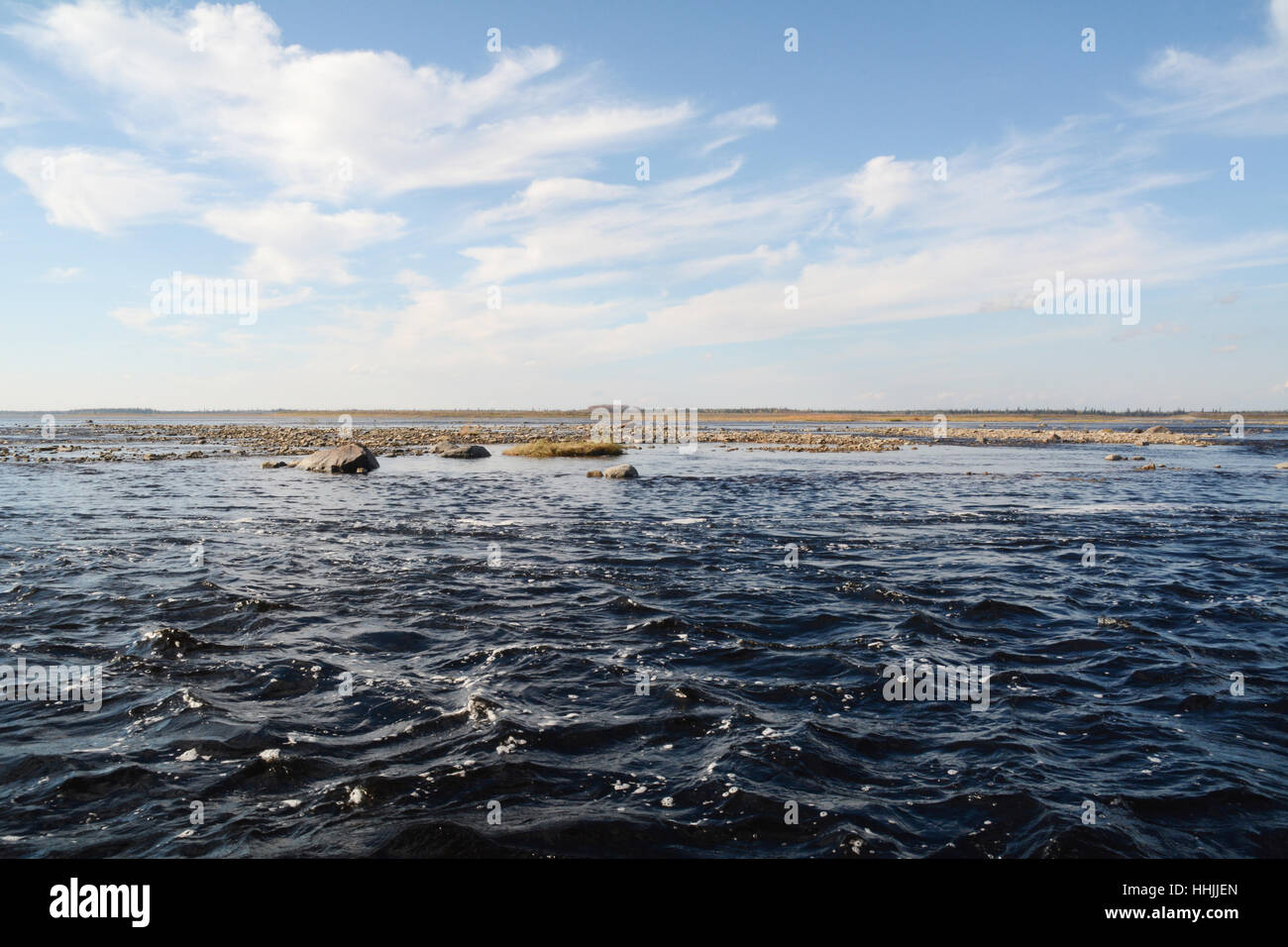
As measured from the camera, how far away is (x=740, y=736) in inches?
304

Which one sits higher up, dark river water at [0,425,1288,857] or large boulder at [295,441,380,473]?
large boulder at [295,441,380,473]

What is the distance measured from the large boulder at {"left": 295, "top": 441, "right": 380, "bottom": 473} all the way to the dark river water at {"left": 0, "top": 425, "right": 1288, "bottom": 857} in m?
17.3

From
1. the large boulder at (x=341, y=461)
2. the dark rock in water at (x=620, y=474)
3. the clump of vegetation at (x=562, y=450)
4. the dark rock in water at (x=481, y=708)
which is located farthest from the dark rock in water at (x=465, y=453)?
the dark rock in water at (x=481, y=708)

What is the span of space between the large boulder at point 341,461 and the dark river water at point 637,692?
17256mm

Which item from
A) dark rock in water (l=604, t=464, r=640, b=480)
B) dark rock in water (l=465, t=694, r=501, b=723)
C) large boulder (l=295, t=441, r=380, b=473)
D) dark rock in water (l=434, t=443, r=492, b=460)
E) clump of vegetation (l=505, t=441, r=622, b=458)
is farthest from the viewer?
clump of vegetation (l=505, t=441, r=622, b=458)

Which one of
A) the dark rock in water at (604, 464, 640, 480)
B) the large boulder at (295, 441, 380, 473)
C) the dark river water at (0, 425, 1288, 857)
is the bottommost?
the dark river water at (0, 425, 1288, 857)

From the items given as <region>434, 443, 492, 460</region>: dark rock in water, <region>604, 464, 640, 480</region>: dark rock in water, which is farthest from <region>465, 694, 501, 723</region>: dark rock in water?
<region>434, 443, 492, 460</region>: dark rock in water

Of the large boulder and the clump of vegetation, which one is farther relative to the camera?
the clump of vegetation

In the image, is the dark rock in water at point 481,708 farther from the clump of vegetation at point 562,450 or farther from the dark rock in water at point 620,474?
the clump of vegetation at point 562,450

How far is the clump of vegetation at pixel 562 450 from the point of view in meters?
52.8

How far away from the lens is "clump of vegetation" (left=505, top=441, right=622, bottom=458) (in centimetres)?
5275

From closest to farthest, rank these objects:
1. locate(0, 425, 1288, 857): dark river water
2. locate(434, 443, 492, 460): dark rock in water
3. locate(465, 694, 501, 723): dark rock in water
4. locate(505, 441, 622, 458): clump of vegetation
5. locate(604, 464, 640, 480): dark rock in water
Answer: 1. locate(0, 425, 1288, 857): dark river water
2. locate(465, 694, 501, 723): dark rock in water
3. locate(604, 464, 640, 480): dark rock in water
4. locate(434, 443, 492, 460): dark rock in water
5. locate(505, 441, 622, 458): clump of vegetation

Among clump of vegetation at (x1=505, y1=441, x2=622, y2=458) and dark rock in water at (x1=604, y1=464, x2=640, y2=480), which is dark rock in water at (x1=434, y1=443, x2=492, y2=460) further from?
dark rock in water at (x1=604, y1=464, x2=640, y2=480)
